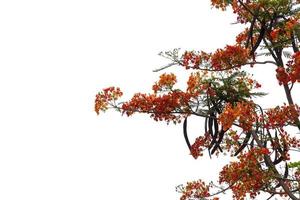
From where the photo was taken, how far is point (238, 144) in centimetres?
1291

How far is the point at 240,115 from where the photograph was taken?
10328mm

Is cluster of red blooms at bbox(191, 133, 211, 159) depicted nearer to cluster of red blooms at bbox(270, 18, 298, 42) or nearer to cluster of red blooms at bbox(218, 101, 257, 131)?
cluster of red blooms at bbox(218, 101, 257, 131)

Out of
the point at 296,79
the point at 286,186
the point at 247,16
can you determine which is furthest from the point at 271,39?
the point at 286,186

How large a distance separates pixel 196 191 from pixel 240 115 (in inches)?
127

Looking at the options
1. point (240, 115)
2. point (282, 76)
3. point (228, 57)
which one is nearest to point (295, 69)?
point (282, 76)

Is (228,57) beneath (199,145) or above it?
above

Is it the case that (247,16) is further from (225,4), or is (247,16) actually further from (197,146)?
(197,146)

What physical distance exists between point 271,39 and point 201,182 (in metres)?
3.43

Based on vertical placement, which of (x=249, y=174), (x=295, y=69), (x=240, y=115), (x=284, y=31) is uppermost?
(x=284, y=31)

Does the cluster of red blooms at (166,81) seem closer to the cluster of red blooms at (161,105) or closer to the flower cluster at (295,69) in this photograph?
the cluster of red blooms at (161,105)

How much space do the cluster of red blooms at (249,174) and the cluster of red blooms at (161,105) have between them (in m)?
1.46

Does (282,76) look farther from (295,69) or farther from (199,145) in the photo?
(199,145)

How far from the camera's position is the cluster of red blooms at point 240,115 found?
33.3 feet

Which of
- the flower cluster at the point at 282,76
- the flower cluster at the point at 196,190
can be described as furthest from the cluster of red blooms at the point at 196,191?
the flower cluster at the point at 282,76
